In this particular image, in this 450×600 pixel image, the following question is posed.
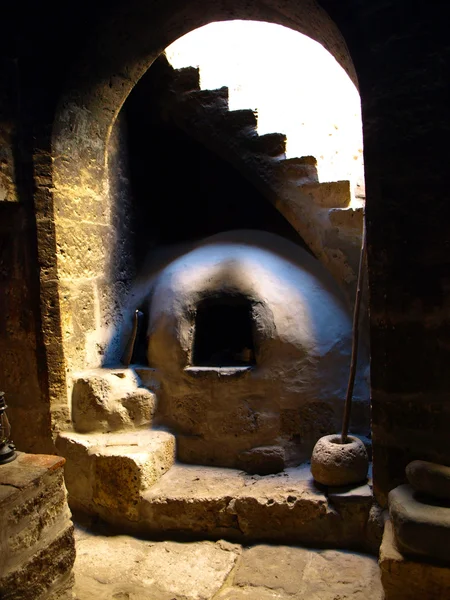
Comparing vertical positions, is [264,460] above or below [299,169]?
below

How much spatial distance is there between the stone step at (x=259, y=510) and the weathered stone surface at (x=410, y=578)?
0.55 m

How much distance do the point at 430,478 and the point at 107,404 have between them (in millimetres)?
2134

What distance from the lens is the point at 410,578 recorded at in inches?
82.7

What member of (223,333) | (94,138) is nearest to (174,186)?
(94,138)

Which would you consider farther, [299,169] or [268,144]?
[268,144]

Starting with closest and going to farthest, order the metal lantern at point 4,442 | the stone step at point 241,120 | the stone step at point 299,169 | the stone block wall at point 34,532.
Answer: the stone block wall at point 34,532
the metal lantern at point 4,442
the stone step at point 299,169
the stone step at point 241,120

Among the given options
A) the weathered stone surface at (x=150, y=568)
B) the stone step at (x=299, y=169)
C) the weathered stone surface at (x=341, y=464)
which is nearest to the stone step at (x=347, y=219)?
the stone step at (x=299, y=169)

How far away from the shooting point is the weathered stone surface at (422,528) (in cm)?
202

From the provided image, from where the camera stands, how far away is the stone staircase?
355 cm

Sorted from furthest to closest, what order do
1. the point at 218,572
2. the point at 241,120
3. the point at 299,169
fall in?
the point at 241,120 < the point at 299,169 < the point at 218,572

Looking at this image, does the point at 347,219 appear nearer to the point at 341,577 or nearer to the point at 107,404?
the point at 107,404

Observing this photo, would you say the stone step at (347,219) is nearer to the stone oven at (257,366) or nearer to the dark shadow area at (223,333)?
the stone oven at (257,366)

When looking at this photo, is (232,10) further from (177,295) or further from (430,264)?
(430,264)

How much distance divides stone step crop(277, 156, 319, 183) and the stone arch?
0.76 metres
